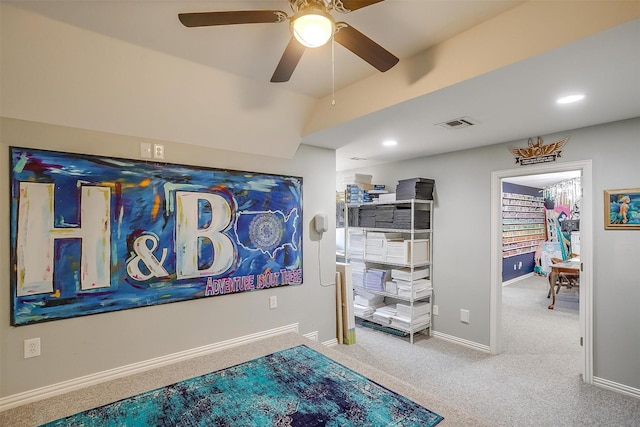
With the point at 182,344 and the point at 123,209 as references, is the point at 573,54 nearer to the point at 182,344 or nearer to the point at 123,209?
the point at 123,209

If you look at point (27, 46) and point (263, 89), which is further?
point (263, 89)

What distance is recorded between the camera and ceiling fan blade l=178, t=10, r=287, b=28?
4.30 feet

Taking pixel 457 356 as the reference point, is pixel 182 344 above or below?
above

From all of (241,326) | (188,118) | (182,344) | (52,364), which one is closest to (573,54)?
(188,118)

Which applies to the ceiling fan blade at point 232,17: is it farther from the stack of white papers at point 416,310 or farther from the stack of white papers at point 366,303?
the stack of white papers at point 366,303

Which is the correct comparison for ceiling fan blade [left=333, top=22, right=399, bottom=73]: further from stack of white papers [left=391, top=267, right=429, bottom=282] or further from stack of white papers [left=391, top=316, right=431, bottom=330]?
stack of white papers [left=391, top=316, right=431, bottom=330]

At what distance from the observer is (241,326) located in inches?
112

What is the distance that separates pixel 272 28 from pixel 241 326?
93.4 inches

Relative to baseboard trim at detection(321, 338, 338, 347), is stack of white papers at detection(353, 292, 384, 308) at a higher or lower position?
higher

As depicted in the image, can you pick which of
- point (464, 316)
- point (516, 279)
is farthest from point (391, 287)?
point (516, 279)

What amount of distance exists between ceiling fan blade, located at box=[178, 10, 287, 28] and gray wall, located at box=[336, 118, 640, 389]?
2.98 meters

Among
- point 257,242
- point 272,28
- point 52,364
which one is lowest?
point 52,364

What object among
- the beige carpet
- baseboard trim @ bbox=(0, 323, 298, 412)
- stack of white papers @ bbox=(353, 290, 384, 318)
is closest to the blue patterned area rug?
the beige carpet

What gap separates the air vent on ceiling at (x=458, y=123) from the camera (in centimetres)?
264
